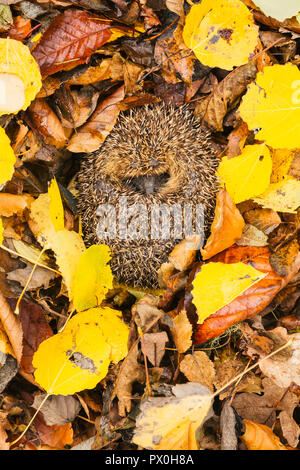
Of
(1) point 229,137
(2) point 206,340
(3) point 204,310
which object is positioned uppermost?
(1) point 229,137

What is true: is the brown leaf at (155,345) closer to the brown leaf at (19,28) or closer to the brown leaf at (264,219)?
the brown leaf at (264,219)

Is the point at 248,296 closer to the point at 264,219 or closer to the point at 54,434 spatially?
the point at 264,219

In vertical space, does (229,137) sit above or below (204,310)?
above

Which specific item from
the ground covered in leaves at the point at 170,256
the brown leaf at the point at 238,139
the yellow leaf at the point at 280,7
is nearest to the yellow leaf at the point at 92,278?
the ground covered in leaves at the point at 170,256
